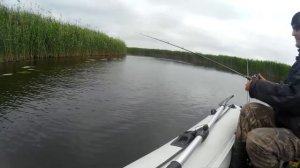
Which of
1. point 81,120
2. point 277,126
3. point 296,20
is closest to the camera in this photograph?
point 296,20

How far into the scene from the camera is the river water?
4.22m

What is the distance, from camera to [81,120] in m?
5.74

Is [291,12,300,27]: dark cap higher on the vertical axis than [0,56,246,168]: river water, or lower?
higher

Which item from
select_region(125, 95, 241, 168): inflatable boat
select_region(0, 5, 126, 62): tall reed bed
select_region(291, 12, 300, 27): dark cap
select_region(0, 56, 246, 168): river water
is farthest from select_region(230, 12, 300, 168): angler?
select_region(0, 5, 126, 62): tall reed bed

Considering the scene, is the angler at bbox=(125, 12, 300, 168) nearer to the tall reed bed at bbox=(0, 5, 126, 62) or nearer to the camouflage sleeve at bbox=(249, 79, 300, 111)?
the camouflage sleeve at bbox=(249, 79, 300, 111)

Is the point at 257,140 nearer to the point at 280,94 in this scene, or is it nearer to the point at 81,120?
the point at 280,94

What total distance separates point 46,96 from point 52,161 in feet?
11.0

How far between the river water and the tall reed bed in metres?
2.10

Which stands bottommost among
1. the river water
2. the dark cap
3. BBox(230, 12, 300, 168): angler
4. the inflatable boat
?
the river water

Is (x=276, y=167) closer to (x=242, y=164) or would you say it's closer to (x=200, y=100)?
(x=242, y=164)

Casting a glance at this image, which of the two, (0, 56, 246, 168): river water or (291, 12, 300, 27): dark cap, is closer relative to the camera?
(291, 12, 300, 27): dark cap

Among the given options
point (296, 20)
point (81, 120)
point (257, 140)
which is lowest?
point (81, 120)


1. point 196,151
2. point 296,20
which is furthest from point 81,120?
point 296,20

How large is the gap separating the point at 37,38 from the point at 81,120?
30.5ft
